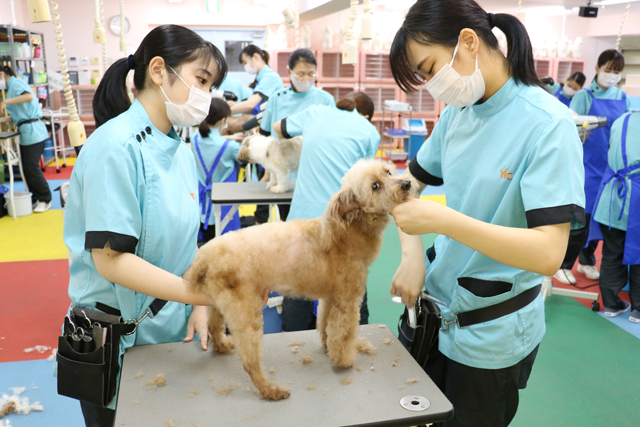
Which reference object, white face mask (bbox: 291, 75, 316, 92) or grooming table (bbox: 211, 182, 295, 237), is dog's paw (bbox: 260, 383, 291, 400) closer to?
grooming table (bbox: 211, 182, 295, 237)

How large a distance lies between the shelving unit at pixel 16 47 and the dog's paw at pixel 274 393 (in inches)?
325

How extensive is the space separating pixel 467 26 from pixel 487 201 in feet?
1.57

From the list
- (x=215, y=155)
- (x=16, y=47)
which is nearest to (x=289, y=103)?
(x=215, y=155)

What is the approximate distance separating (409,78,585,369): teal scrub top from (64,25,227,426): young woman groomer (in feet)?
2.51

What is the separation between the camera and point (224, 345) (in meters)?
1.45

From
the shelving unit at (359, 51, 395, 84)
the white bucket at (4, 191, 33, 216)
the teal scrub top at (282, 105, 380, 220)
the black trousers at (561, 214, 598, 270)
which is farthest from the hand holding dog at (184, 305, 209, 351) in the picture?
the shelving unit at (359, 51, 395, 84)

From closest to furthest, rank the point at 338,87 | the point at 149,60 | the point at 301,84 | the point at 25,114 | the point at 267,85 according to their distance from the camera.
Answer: the point at 149,60, the point at 301,84, the point at 267,85, the point at 25,114, the point at 338,87

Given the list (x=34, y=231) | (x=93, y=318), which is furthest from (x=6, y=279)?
(x=93, y=318)

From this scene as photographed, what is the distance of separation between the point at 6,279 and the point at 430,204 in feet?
15.1

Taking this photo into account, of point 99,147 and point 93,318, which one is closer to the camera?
point 99,147

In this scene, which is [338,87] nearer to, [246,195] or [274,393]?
[246,195]

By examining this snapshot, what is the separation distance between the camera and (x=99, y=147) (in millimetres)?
1253

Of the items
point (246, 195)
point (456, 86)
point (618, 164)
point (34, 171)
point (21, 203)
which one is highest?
point (456, 86)

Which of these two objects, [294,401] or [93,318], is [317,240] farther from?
[93,318]
